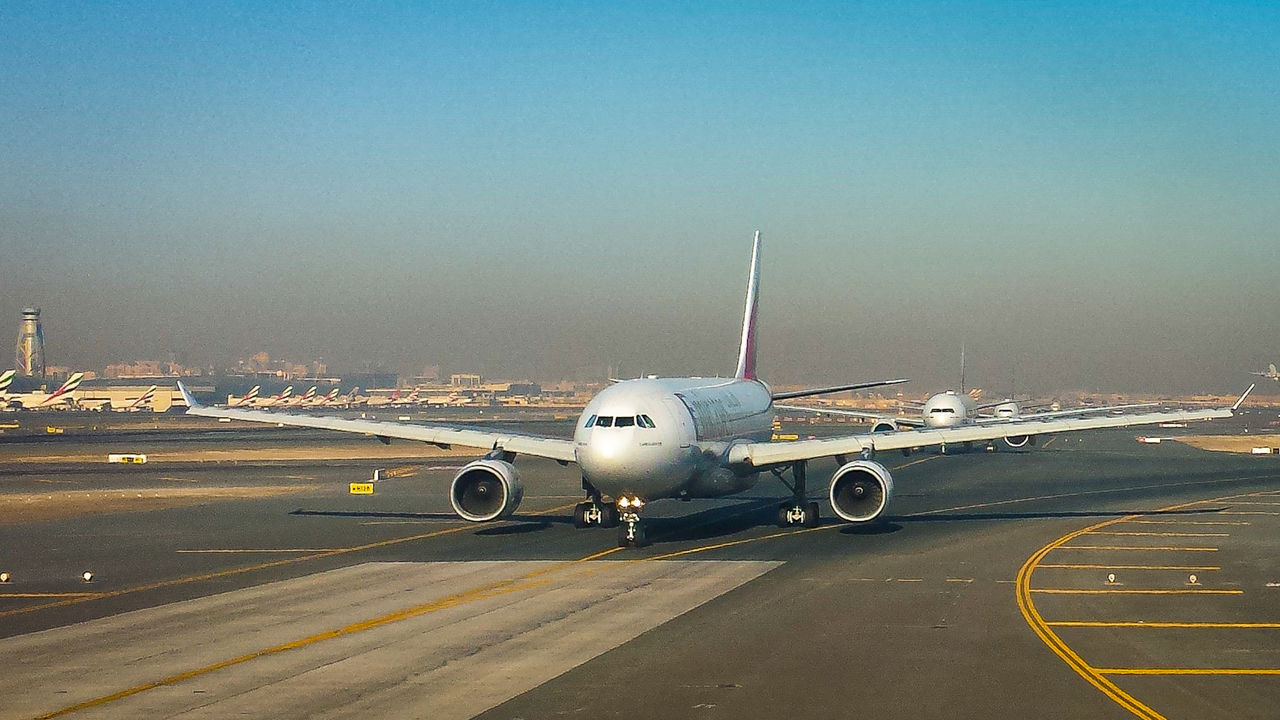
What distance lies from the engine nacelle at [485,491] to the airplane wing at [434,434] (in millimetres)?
1060

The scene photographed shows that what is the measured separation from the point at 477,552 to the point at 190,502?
20.6 meters

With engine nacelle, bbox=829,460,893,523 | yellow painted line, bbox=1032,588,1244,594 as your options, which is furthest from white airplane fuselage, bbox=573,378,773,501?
yellow painted line, bbox=1032,588,1244,594

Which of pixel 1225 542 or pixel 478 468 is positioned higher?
pixel 478 468

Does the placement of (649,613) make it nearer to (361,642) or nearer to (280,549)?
(361,642)

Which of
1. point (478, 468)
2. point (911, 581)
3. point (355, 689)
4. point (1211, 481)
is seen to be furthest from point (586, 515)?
point (1211, 481)

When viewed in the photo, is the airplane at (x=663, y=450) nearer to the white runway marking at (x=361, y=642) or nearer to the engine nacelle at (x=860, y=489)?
the engine nacelle at (x=860, y=489)

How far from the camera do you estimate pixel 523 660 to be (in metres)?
20.2

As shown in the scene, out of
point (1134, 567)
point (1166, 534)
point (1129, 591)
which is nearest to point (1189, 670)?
point (1129, 591)

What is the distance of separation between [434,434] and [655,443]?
32.1 ft

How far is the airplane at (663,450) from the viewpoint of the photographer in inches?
1393

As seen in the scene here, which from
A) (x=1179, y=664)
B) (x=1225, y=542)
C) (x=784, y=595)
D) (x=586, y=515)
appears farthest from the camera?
(x=586, y=515)

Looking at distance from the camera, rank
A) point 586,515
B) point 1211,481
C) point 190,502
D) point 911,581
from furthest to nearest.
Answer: point 1211,481 → point 190,502 → point 586,515 → point 911,581

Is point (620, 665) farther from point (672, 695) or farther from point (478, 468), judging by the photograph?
point (478, 468)

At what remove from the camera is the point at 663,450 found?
117 ft
